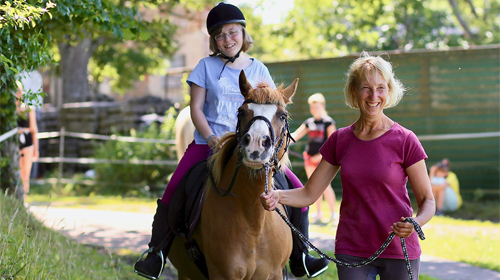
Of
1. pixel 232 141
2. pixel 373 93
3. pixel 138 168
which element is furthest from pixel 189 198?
pixel 138 168

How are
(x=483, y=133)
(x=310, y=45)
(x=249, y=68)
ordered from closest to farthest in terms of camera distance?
1. (x=249, y=68)
2. (x=483, y=133)
3. (x=310, y=45)

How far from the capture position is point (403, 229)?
278cm

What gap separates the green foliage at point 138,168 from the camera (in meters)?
14.0

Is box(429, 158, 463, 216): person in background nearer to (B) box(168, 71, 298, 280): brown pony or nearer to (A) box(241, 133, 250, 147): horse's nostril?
(B) box(168, 71, 298, 280): brown pony

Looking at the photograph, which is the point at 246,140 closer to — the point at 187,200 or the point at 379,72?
the point at 379,72

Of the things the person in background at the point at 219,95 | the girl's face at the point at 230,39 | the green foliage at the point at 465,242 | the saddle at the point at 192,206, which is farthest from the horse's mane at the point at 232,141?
the green foliage at the point at 465,242

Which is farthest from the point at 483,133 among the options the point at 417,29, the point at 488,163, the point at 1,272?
the point at 1,272

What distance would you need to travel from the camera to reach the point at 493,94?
12.3 metres

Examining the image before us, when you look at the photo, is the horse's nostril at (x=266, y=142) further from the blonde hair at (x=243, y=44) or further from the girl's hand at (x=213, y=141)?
the blonde hair at (x=243, y=44)

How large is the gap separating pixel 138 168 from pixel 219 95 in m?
10.3

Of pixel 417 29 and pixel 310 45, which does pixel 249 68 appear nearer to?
pixel 417 29

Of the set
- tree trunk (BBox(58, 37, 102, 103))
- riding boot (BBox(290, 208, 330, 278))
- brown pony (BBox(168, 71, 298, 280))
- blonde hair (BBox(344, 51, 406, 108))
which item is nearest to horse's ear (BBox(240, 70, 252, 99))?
brown pony (BBox(168, 71, 298, 280))

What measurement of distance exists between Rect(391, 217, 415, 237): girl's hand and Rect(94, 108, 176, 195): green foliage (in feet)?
36.9

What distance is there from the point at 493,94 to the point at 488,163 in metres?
1.58
